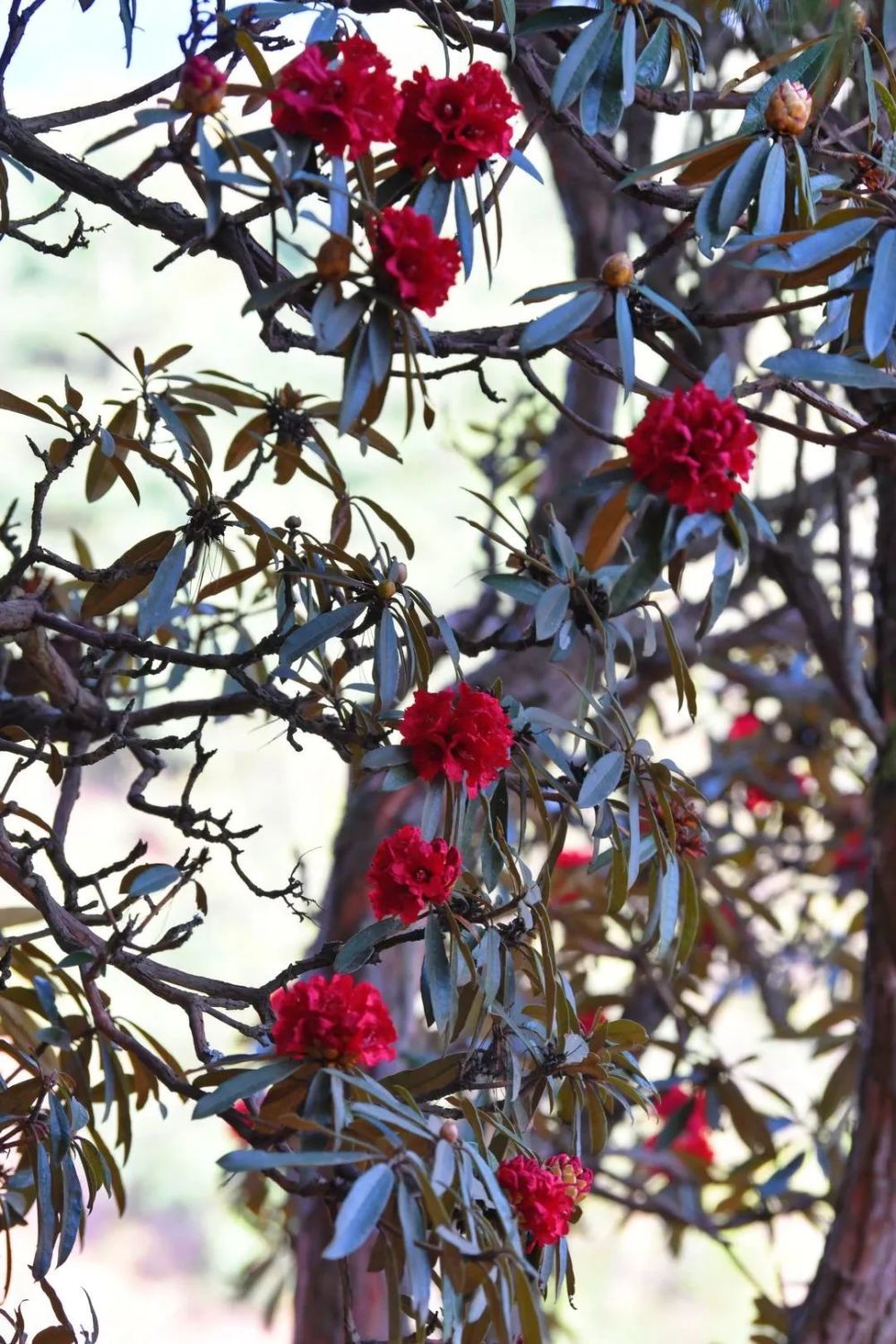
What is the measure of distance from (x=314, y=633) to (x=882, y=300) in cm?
33

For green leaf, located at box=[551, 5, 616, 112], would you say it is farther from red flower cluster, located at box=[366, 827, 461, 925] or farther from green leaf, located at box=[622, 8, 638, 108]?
red flower cluster, located at box=[366, 827, 461, 925]

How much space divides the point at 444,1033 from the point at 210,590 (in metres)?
0.31

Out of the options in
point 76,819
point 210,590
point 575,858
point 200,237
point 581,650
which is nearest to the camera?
point 200,237

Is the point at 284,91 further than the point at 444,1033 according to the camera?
No

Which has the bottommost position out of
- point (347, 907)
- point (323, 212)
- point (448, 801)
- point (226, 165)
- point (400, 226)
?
point (448, 801)

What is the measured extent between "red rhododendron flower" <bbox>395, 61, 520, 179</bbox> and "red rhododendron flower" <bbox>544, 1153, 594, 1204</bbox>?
0.49 meters

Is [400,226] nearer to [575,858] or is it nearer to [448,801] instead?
[448,801]

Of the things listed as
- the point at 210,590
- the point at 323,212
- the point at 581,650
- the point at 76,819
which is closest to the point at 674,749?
the point at 76,819

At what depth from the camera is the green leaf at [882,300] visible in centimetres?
57

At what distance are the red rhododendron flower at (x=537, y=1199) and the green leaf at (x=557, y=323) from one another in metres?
0.40

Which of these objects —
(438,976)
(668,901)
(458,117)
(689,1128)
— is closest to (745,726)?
(689,1128)

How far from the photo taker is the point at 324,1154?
0.53 m

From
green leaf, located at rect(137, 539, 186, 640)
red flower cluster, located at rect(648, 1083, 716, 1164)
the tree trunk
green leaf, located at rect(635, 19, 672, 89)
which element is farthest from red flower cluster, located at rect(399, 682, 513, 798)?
red flower cluster, located at rect(648, 1083, 716, 1164)

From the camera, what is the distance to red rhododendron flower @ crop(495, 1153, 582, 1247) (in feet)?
2.16
